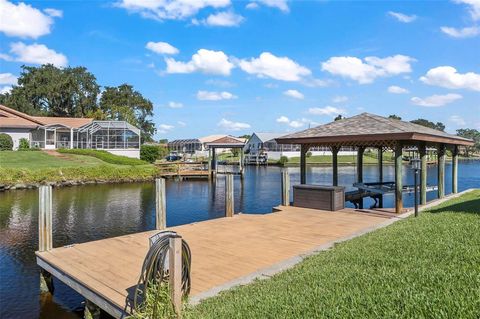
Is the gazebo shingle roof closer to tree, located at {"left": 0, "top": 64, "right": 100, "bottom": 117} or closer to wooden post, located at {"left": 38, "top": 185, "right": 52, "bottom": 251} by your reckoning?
wooden post, located at {"left": 38, "top": 185, "right": 52, "bottom": 251}

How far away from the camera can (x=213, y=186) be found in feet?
110

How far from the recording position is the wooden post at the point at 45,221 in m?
9.10

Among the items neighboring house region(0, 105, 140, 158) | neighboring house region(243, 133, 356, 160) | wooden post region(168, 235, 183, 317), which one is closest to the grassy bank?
neighboring house region(0, 105, 140, 158)

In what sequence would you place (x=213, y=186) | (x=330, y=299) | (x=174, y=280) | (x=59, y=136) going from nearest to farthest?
(x=330, y=299) → (x=174, y=280) → (x=213, y=186) → (x=59, y=136)

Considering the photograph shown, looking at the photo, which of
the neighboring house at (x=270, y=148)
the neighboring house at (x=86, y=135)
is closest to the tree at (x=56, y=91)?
the neighboring house at (x=86, y=135)

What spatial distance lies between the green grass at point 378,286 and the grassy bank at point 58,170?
27338 millimetres

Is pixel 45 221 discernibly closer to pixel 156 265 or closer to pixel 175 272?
pixel 156 265

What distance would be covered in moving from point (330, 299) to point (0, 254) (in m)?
11.3

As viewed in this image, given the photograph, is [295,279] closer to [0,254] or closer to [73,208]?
[0,254]

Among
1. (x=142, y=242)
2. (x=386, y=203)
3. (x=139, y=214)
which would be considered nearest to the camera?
(x=142, y=242)

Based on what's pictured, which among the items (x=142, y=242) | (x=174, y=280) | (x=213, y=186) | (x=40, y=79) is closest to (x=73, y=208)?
(x=142, y=242)

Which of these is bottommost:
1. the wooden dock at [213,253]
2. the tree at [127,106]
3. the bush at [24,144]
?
the wooden dock at [213,253]

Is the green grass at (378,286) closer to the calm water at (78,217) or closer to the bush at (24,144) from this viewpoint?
the calm water at (78,217)

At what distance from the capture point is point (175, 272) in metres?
5.09
